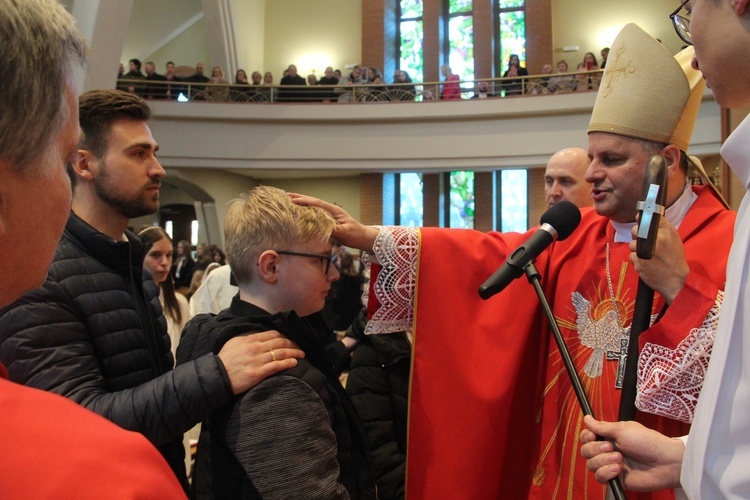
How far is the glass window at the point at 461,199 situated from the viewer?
14078mm

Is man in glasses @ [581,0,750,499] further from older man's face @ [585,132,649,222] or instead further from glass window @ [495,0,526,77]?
glass window @ [495,0,526,77]

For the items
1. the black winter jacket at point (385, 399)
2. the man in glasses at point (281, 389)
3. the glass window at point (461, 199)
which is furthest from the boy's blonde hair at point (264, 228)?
the glass window at point (461, 199)

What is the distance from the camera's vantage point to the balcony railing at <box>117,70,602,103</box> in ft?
40.5

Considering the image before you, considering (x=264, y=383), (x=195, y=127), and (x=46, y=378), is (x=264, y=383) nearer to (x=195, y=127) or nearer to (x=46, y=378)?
(x=46, y=378)

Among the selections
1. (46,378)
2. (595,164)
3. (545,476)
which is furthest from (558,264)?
(46,378)

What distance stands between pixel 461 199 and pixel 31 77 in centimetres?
1383

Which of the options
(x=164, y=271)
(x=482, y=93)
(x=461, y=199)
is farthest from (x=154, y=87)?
(x=164, y=271)

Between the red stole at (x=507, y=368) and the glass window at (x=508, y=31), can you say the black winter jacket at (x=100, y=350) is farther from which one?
the glass window at (x=508, y=31)

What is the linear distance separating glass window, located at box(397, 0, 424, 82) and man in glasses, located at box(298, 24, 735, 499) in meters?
13.5

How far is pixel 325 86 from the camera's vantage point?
42.0 ft

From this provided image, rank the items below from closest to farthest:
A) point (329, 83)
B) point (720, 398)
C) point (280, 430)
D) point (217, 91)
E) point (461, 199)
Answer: point (720, 398) → point (280, 430) → point (217, 91) → point (329, 83) → point (461, 199)

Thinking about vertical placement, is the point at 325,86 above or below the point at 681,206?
above

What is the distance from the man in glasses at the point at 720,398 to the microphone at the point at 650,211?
0.16 metres

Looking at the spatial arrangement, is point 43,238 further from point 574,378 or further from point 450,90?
point 450,90
